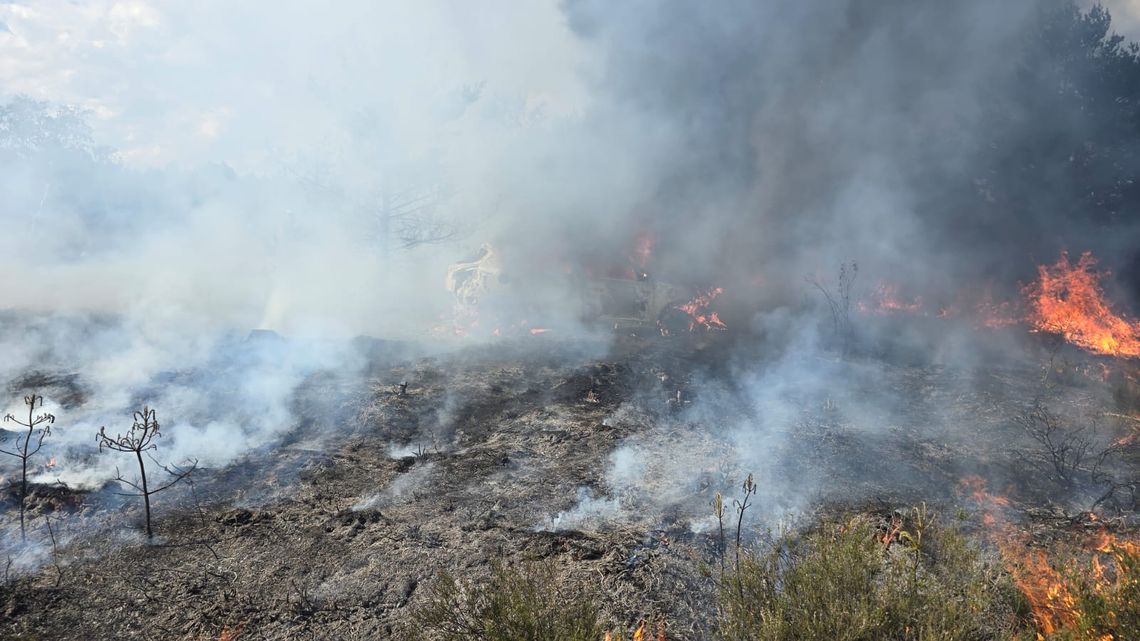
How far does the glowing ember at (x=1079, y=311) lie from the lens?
13.6 m

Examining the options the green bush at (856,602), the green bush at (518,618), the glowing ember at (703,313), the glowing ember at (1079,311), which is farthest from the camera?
the glowing ember at (703,313)

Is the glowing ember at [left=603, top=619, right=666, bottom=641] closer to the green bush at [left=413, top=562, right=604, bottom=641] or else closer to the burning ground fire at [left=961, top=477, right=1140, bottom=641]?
the green bush at [left=413, top=562, right=604, bottom=641]

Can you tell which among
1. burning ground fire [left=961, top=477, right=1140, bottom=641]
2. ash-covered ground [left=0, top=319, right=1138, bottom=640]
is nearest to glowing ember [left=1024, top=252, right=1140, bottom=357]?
ash-covered ground [left=0, top=319, right=1138, bottom=640]

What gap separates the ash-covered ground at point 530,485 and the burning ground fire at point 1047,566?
12.3 inches

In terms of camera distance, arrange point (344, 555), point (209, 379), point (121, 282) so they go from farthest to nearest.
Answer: point (121, 282), point (209, 379), point (344, 555)

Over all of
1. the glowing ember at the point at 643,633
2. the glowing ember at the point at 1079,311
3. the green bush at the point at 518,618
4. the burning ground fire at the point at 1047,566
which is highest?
the glowing ember at the point at 1079,311

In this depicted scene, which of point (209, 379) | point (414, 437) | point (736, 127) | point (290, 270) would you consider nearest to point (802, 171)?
point (736, 127)

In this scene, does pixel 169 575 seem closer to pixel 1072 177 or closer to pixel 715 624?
pixel 715 624

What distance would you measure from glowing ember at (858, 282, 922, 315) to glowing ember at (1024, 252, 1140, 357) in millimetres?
2833

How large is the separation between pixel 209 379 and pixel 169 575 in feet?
21.7

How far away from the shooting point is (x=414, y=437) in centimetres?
929

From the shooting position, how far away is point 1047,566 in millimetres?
5379

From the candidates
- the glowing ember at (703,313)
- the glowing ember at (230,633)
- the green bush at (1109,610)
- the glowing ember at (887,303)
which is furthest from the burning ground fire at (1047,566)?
the glowing ember at (887,303)

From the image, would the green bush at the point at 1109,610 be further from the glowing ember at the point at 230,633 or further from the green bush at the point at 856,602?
the glowing ember at the point at 230,633
